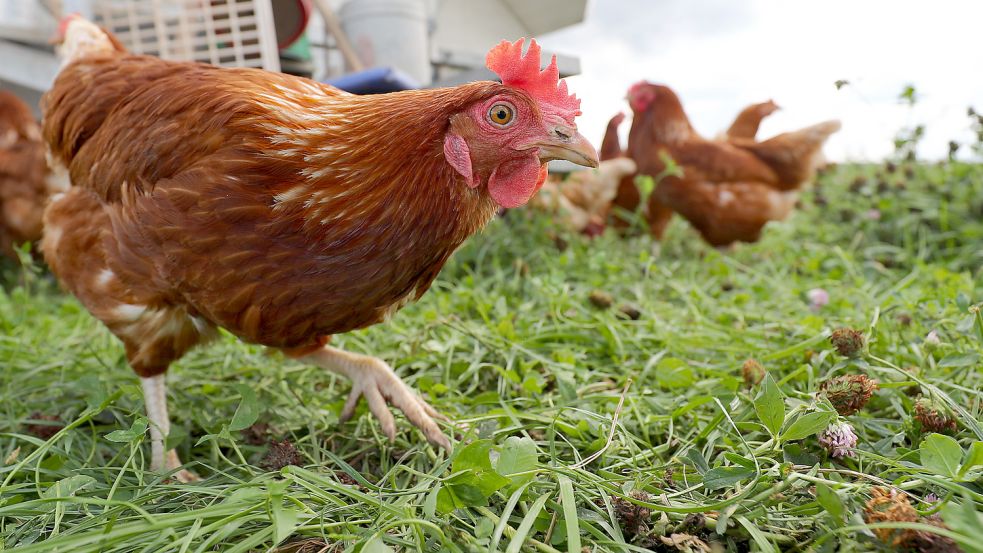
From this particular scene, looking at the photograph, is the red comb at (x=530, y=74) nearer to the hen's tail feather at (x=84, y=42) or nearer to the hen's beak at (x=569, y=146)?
the hen's beak at (x=569, y=146)

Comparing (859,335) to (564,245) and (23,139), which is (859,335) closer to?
(564,245)

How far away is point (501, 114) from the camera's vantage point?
108 centimetres

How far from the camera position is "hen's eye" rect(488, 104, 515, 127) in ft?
3.53

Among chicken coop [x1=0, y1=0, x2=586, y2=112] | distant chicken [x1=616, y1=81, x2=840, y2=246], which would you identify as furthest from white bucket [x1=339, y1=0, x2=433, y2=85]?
distant chicken [x1=616, y1=81, x2=840, y2=246]

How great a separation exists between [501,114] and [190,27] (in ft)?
8.30

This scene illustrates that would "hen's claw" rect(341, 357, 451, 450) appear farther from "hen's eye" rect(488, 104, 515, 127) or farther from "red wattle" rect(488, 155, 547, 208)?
"hen's eye" rect(488, 104, 515, 127)

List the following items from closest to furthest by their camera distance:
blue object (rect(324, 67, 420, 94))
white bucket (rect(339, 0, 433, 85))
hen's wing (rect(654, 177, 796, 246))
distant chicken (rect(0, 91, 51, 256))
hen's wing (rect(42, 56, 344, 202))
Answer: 1. hen's wing (rect(42, 56, 344, 202))
2. blue object (rect(324, 67, 420, 94))
3. distant chicken (rect(0, 91, 51, 256))
4. hen's wing (rect(654, 177, 796, 246))
5. white bucket (rect(339, 0, 433, 85))

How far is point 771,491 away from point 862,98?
210 cm

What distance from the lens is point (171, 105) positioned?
1329 mm

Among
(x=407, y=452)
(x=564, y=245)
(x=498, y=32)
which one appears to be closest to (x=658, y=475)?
(x=407, y=452)

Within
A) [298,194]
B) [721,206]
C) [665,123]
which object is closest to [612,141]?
[665,123]

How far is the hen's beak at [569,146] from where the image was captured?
1.07 metres

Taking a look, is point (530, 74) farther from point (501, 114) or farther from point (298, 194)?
point (298, 194)

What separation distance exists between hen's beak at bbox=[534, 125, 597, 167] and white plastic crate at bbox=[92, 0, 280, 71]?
7.25 feet
